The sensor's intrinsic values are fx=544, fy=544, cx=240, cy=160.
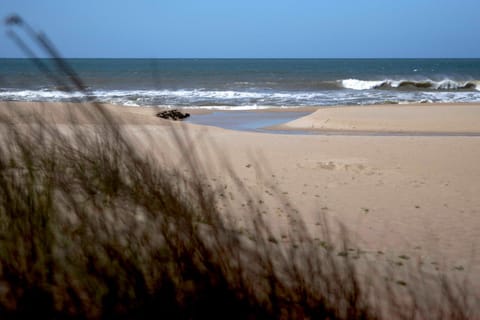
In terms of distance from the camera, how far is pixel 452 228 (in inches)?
247

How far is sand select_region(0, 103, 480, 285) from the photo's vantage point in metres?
5.27

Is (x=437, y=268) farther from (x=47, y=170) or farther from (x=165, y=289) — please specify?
(x=47, y=170)

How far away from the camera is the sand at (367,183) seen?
17.3ft

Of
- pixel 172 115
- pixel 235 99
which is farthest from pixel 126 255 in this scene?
pixel 235 99

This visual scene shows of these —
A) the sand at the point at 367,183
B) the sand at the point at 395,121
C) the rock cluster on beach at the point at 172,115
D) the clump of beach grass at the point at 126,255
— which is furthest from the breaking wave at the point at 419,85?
the clump of beach grass at the point at 126,255

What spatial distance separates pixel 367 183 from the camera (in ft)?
28.5

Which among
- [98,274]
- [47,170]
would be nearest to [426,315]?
[98,274]

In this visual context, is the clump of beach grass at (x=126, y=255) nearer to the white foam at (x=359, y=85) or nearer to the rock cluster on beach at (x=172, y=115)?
the rock cluster on beach at (x=172, y=115)

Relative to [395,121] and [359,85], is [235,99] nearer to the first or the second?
[395,121]

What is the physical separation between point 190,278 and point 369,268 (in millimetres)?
1984

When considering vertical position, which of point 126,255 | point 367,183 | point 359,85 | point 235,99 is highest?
point 126,255

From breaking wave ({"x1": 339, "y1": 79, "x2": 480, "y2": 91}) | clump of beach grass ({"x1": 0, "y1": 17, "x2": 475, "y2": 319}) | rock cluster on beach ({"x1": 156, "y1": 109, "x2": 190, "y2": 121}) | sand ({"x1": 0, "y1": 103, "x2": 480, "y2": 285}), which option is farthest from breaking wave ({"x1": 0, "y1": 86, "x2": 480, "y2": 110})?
clump of beach grass ({"x1": 0, "y1": 17, "x2": 475, "y2": 319})

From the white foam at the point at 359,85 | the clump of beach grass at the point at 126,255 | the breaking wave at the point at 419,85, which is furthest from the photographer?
the white foam at the point at 359,85

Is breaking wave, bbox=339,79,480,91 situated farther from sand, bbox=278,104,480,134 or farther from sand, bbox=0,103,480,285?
sand, bbox=0,103,480,285
